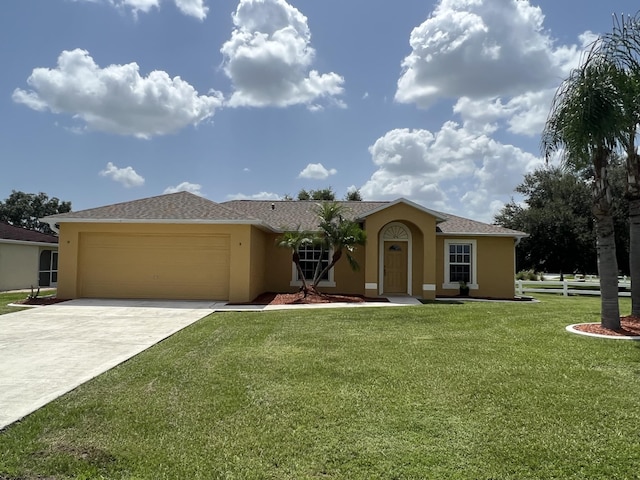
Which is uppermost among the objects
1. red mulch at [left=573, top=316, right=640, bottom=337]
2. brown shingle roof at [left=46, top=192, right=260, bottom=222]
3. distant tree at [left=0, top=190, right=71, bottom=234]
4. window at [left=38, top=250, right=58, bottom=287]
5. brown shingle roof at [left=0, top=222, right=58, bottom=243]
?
distant tree at [left=0, top=190, right=71, bottom=234]

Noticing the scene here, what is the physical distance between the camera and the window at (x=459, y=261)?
1984 cm

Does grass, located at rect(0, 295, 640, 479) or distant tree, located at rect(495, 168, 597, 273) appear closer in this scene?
grass, located at rect(0, 295, 640, 479)

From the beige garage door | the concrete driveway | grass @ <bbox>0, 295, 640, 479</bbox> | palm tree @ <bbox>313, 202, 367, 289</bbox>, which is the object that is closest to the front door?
palm tree @ <bbox>313, 202, 367, 289</bbox>

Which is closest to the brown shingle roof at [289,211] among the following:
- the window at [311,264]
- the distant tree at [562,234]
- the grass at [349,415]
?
the window at [311,264]

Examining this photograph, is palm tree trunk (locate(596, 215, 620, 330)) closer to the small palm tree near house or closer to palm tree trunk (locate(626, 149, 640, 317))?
palm tree trunk (locate(626, 149, 640, 317))

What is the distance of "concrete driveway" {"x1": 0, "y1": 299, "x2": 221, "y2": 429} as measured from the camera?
589 cm

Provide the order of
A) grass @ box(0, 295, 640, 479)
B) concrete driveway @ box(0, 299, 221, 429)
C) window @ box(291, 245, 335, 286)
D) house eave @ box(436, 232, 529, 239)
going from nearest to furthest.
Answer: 1. grass @ box(0, 295, 640, 479)
2. concrete driveway @ box(0, 299, 221, 429)
3. house eave @ box(436, 232, 529, 239)
4. window @ box(291, 245, 335, 286)

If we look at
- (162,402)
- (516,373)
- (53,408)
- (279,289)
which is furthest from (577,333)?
(279,289)

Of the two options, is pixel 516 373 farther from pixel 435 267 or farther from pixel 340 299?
pixel 435 267

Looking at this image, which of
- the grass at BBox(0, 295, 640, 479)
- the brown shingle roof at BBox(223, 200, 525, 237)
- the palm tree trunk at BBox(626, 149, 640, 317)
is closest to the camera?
the grass at BBox(0, 295, 640, 479)

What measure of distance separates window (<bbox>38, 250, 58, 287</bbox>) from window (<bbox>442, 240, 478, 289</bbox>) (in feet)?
68.3

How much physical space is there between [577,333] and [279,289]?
1281 centimetres

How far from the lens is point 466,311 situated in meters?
13.2

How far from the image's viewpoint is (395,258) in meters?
19.6
